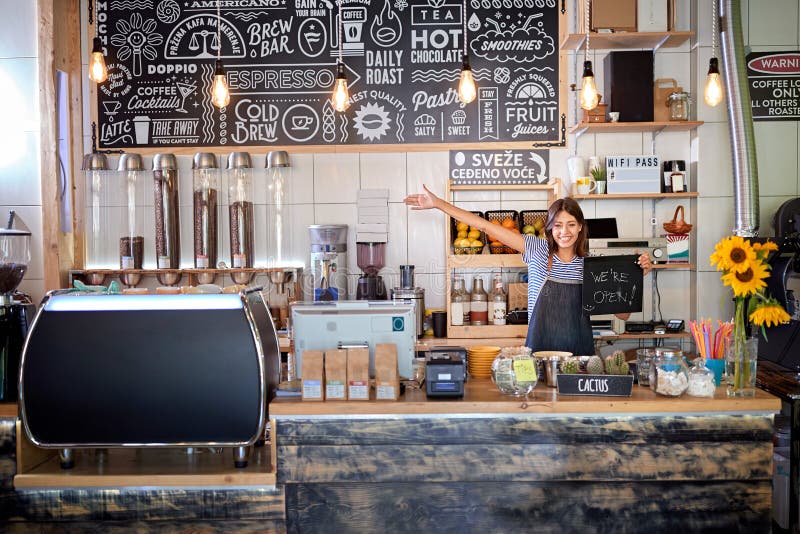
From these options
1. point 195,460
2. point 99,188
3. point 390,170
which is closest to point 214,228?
point 99,188

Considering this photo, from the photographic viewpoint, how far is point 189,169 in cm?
498

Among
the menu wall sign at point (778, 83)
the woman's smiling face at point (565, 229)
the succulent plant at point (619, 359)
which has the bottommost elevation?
the succulent plant at point (619, 359)

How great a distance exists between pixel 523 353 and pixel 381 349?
1.82 feet

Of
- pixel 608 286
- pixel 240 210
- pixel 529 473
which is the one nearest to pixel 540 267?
pixel 608 286

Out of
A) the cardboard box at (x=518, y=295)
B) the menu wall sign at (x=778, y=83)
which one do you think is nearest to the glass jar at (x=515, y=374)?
the cardboard box at (x=518, y=295)

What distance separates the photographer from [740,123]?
170 inches

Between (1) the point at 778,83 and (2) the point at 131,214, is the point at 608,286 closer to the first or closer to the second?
(1) the point at 778,83

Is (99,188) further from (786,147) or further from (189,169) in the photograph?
(786,147)

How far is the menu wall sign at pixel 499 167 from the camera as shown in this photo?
4.91 metres

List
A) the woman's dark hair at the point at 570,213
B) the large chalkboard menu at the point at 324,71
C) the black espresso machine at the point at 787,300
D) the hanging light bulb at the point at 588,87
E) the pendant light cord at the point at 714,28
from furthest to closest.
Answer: the large chalkboard menu at the point at 324,71 → the pendant light cord at the point at 714,28 → the hanging light bulb at the point at 588,87 → the black espresso machine at the point at 787,300 → the woman's dark hair at the point at 570,213

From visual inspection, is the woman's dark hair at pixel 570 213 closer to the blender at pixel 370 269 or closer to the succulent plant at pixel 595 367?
the succulent plant at pixel 595 367

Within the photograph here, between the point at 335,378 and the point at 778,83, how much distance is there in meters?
3.98

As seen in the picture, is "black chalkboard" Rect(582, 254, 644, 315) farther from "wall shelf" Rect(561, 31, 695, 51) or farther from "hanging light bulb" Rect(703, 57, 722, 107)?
"wall shelf" Rect(561, 31, 695, 51)

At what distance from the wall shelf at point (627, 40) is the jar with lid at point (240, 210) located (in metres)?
2.36
